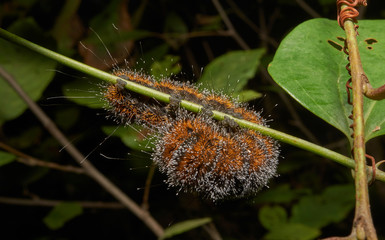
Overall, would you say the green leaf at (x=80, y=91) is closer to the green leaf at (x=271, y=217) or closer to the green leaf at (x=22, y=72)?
the green leaf at (x=22, y=72)

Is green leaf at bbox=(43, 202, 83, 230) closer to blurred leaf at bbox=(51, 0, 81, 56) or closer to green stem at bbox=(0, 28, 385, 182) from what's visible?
blurred leaf at bbox=(51, 0, 81, 56)

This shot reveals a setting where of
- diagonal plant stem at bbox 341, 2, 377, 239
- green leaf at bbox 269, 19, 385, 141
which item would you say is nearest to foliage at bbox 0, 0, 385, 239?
green leaf at bbox 269, 19, 385, 141

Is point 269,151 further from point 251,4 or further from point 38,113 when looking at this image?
point 251,4

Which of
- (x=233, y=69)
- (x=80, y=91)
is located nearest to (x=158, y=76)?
(x=80, y=91)

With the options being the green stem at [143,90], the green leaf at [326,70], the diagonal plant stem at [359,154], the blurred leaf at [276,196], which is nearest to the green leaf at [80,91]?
the green stem at [143,90]

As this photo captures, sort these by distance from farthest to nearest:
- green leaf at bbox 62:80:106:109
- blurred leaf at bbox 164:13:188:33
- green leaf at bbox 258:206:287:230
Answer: blurred leaf at bbox 164:13:188:33, green leaf at bbox 258:206:287:230, green leaf at bbox 62:80:106:109

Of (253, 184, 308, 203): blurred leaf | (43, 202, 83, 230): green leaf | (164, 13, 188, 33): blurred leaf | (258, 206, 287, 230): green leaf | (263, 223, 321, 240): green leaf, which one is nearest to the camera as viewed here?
(263, 223, 321, 240): green leaf

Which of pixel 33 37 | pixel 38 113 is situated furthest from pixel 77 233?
pixel 33 37
